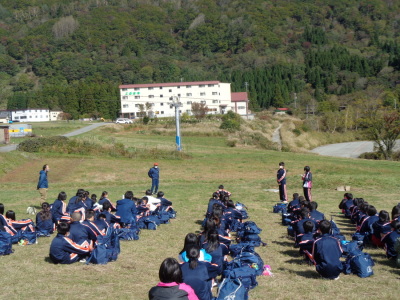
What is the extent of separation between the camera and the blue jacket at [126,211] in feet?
52.3

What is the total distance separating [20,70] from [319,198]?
19540 centimetres

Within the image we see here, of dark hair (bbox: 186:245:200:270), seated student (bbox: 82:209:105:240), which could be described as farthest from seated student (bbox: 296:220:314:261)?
seated student (bbox: 82:209:105:240)

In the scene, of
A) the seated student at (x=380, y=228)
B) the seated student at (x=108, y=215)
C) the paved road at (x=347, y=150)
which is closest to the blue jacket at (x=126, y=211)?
the seated student at (x=108, y=215)

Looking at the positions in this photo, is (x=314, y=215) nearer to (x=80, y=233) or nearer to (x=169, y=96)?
(x=80, y=233)

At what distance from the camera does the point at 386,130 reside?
63.1 m

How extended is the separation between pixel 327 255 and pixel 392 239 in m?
2.67

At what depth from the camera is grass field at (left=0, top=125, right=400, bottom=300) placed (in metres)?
9.91

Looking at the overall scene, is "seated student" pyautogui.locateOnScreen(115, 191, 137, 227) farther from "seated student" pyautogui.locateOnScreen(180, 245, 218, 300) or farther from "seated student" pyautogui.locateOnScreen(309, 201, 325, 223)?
"seated student" pyautogui.locateOnScreen(180, 245, 218, 300)

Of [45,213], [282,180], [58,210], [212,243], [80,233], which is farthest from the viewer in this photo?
[282,180]

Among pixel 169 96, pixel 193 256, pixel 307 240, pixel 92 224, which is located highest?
pixel 169 96

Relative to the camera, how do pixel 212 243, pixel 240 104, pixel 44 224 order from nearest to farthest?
1. pixel 212 243
2. pixel 44 224
3. pixel 240 104

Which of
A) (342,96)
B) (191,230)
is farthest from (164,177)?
(342,96)

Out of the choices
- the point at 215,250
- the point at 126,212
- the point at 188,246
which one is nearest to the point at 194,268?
the point at 188,246

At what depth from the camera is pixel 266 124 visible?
97188 mm
